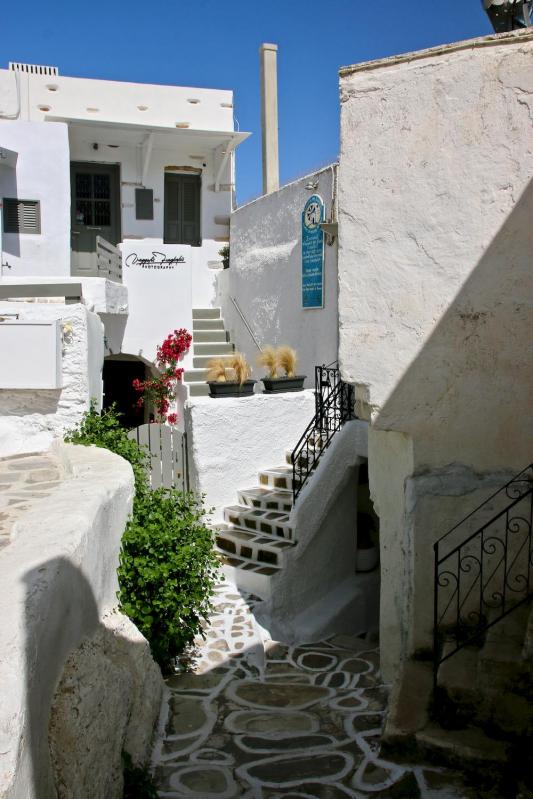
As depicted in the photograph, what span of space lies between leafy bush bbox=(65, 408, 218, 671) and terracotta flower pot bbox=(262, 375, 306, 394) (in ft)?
14.7

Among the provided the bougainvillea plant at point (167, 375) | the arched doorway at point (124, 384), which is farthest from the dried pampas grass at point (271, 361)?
the arched doorway at point (124, 384)

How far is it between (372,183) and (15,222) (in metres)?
11.0

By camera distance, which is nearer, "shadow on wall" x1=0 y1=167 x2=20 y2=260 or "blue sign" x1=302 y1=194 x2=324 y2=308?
"blue sign" x1=302 y1=194 x2=324 y2=308

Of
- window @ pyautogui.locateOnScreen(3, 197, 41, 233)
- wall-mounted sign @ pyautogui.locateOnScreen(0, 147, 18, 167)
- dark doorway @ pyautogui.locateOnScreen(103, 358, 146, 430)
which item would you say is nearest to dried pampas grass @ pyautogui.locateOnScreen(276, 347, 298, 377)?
window @ pyautogui.locateOnScreen(3, 197, 41, 233)

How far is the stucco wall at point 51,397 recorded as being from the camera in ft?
26.0

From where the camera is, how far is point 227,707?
19.9ft

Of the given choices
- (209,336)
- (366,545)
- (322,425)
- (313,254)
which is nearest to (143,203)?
(209,336)

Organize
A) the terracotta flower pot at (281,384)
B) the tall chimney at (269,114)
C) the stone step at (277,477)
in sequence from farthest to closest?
the tall chimney at (269,114), the terracotta flower pot at (281,384), the stone step at (277,477)

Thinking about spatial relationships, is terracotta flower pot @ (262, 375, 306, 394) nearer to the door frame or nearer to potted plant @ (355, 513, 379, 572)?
potted plant @ (355, 513, 379, 572)

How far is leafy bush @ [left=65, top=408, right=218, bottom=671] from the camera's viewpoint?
5.47m

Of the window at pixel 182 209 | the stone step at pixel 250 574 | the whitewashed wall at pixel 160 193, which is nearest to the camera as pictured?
the stone step at pixel 250 574

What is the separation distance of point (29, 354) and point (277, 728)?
4589mm

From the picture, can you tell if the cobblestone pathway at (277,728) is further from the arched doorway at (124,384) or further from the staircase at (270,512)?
the arched doorway at (124,384)

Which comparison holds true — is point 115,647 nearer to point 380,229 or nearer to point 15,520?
point 15,520
